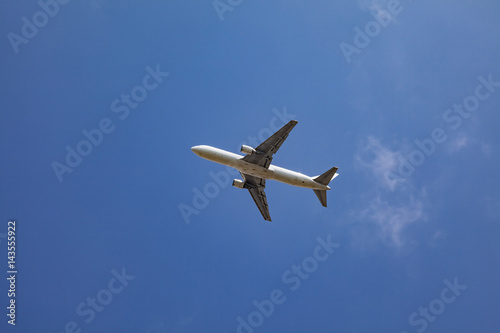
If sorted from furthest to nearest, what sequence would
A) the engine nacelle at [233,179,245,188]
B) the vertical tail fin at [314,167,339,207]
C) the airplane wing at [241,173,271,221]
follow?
the airplane wing at [241,173,271,221], the engine nacelle at [233,179,245,188], the vertical tail fin at [314,167,339,207]

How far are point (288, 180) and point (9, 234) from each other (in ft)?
135

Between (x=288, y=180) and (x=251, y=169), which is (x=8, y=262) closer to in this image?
(x=251, y=169)

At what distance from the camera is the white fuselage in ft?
202

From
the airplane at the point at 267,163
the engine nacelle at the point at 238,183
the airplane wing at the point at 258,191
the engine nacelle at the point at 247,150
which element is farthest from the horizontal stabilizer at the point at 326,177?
the engine nacelle at the point at 238,183

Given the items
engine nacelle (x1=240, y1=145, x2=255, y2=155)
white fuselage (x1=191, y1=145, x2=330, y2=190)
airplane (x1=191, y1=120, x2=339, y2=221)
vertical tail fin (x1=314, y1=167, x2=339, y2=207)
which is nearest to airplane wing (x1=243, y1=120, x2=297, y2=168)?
airplane (x1=191, y1=120, x2=339, y2=221)

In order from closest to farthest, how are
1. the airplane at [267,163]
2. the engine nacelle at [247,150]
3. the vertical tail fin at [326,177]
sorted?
the airplane at [267,163] → the vertical tail fin at [326,177] → the engine nacelle at [247,150]

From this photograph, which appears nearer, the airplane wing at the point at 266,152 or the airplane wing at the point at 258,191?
the airplane wing at the point at 266,152

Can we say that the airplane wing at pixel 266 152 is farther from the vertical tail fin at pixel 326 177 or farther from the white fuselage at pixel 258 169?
the vertical tail fin at pixel 326 177

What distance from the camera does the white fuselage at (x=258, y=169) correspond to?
202 ft

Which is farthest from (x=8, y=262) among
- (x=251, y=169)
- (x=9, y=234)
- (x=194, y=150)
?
(x=251, y=169)

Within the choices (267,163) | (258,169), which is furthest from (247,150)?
(267,163)

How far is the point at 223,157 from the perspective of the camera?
62.7m

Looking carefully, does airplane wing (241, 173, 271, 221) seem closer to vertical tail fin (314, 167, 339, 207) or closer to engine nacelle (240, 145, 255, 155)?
engine nacelle (240, 145, 255, 155)

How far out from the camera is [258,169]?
206ft
